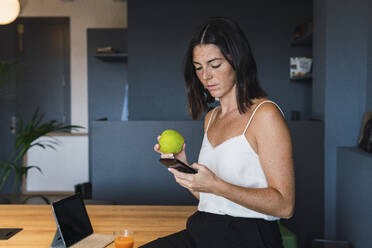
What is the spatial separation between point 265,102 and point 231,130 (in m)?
0.18

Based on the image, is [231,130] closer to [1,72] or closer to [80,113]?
[1,72]

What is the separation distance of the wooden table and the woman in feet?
0.73

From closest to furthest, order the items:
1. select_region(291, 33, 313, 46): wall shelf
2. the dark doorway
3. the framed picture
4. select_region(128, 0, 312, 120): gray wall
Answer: the framed picture
select_region(291, 33, 313, 46): wall shelf
select_region(128, 0, 312, 120): gray wall
the dark doorway

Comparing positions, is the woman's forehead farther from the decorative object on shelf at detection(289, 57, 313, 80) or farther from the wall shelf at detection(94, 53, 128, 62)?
the wall shelf at detection(94, 53, 128, 62)

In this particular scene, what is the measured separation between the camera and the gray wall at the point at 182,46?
4543 millimetres

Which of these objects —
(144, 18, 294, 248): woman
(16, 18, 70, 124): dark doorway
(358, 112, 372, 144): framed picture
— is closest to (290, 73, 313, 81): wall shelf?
(358, 112, 372, 144): framed picture

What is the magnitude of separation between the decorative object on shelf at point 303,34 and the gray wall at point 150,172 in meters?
1.08

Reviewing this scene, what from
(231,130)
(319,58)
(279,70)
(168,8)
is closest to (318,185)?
(319,58)

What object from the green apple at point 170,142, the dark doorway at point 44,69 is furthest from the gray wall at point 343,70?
the dark doorway at point 44,69

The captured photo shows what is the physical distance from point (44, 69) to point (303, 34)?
3.74 meters

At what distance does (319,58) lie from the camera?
3469mm

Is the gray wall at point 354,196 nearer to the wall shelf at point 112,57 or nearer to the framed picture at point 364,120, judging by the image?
the framed picture at point 364,120

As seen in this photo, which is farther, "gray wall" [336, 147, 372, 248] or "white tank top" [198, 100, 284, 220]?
"gray wall" [336, 147, 372, 248]

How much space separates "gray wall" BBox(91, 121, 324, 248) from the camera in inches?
135
